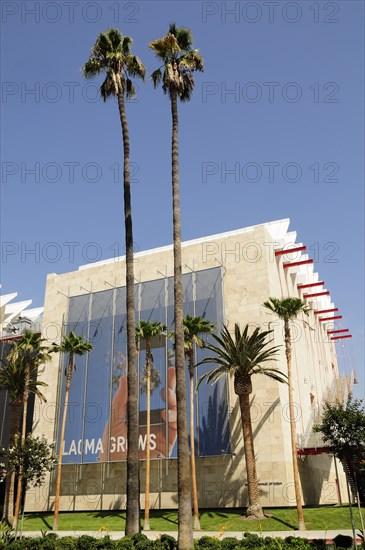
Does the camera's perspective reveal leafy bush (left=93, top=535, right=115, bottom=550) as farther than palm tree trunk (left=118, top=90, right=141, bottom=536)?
No

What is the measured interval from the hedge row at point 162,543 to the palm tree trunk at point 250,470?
15827 millimetres

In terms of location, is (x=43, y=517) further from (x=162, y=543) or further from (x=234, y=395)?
(x=162, y=543)

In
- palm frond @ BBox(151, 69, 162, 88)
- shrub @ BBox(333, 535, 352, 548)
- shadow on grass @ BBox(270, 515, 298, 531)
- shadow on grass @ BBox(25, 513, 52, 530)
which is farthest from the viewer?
shadow on grass @ BBox(25, 513, 52, 530)

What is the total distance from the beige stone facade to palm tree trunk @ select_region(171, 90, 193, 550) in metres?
18.9

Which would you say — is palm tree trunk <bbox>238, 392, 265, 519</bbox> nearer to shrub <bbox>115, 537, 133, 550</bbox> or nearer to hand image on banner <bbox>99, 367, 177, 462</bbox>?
hand image on banner <bbox>99, 367, 177, 462</bbox>

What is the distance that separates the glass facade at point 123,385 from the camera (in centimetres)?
3997

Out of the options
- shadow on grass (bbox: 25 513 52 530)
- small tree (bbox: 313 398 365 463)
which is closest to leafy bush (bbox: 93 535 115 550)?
small tree (bbox: 313 398 365 463)

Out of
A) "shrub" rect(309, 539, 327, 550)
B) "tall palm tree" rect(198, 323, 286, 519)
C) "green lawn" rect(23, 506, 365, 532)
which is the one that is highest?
"tall palm tree" rect(198, 323, 286, 519)

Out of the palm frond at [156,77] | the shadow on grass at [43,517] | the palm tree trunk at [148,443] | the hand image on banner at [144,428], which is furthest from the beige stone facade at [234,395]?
the palm frond at [156,77]

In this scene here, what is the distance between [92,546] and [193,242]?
32.5m

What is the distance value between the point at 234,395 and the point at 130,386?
62.8ft

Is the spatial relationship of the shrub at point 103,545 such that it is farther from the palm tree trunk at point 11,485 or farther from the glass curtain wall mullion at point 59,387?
the glass curtain wall mullion at point 59,387

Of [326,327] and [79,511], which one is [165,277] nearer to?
[79,511]

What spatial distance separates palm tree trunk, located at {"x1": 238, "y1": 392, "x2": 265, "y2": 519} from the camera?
108ft
